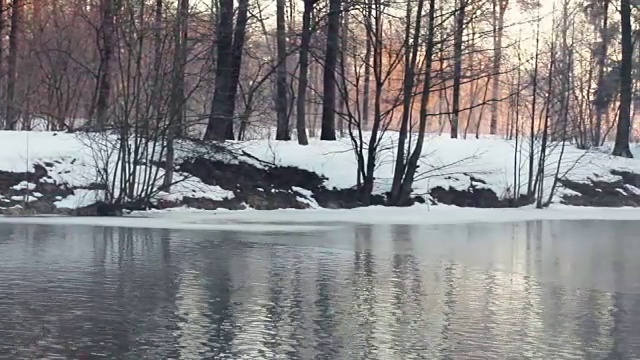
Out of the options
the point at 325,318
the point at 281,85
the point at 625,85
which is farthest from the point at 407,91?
the point at 325,318

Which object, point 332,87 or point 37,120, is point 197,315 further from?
point 37,120

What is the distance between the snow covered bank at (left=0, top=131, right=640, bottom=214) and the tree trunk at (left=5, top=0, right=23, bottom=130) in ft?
17.2

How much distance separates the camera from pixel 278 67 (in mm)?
33750

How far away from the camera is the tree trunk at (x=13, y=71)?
34.2 metres

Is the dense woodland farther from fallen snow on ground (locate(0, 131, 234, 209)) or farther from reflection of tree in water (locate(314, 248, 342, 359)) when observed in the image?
reflection of tree in water (locate(314, 248, 342, 359))

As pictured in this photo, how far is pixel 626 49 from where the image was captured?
40656mm

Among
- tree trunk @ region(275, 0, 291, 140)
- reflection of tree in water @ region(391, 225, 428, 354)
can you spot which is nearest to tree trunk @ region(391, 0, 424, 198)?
tree trunk @ region(275, 0, 291, 140)

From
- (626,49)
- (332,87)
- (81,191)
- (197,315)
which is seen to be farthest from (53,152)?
(626,49)

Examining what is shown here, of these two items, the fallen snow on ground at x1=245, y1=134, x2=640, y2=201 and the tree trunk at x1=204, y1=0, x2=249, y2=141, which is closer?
the tree trunk at x1=204, y1=0, x2=249, y2=141

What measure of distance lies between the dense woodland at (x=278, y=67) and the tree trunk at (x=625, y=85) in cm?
5

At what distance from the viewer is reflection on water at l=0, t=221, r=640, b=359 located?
8.98m

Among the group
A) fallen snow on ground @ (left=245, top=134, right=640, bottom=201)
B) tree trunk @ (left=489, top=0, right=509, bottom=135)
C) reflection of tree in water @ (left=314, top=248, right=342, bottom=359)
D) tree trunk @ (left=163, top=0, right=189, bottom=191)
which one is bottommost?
reflection of tree in water @ (left=314, top=248, right=342, bottom=359)

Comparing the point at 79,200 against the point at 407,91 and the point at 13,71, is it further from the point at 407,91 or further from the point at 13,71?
the point at 13,71

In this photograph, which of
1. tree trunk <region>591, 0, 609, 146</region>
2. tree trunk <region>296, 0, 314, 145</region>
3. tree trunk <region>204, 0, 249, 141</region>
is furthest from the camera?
tree trunk <region>591, 0, 609, 146</region>
